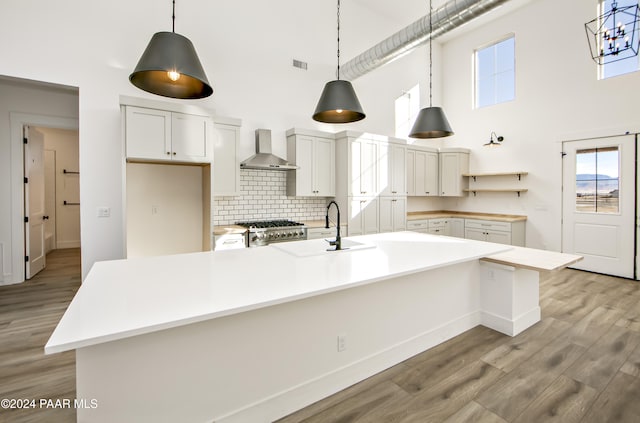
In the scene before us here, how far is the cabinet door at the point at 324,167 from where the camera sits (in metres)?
5.16

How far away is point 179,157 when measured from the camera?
375 centimetres

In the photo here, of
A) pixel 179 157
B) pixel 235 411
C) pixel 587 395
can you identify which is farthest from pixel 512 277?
pixel 179 157

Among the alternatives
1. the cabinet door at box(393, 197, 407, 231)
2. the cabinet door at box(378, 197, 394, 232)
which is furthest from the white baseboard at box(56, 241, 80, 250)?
the cabinet door at box(393, 197, 407, 231)

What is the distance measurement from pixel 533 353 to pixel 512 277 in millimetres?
644

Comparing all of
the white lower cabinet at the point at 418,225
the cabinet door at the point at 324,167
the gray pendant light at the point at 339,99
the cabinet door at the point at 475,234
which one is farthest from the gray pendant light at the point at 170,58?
the cabinet door at the point at 475,234

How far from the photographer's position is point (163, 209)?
431 centimetres

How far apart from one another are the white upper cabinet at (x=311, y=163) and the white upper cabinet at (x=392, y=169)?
930 mm

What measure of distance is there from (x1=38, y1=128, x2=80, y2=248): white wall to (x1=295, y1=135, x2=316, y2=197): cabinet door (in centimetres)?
622

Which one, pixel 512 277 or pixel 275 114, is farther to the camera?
pixel 275 114

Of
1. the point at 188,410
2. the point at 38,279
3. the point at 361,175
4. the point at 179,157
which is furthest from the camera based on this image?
the point at 361,175

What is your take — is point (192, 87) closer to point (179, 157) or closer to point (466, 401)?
point (179, 157)

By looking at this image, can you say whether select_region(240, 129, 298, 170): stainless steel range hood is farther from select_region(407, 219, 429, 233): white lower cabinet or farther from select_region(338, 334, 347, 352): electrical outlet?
select_region(338, 334, 347, 352): electrical outlet

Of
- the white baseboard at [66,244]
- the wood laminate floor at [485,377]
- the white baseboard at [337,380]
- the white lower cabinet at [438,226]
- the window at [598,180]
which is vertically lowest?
the wood laminate floor at [485,377]

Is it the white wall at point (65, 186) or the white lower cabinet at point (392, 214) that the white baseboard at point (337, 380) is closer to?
the white lower cabinet at point (392, 214)
